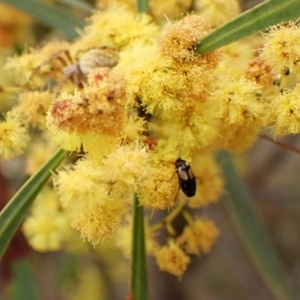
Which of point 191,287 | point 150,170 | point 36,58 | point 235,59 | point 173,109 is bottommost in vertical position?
point 150,170

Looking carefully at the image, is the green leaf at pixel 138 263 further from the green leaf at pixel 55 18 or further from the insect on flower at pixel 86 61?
the green leaf at pixel 55 18

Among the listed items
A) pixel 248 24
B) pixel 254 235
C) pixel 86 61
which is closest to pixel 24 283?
pixel 254 235

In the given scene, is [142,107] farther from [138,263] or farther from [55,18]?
[55,18]

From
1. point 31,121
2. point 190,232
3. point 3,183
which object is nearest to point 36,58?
point 31,121

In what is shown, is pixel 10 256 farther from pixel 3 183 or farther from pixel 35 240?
pixel 35 240

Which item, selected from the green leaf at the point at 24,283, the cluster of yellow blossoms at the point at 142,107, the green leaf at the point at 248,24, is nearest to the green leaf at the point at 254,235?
the cluster of yellow blossoms at the point at 142,107

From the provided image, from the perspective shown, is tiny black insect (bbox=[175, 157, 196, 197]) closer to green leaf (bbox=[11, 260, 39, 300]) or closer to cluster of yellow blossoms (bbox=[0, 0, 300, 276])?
cluster of yellow blossoms (bbox=[0, 0, 300, 276])
